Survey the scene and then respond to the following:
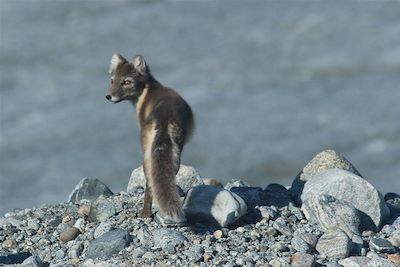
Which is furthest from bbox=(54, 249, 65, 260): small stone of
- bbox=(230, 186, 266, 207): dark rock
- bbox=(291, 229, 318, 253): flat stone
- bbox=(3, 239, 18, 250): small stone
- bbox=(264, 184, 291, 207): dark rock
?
bbox=(264, 184, 291, 207): dark rock

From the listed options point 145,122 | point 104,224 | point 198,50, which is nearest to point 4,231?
point 104,224

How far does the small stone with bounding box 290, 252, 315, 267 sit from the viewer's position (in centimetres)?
870

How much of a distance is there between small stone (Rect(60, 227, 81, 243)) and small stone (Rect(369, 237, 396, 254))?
9.74 feet

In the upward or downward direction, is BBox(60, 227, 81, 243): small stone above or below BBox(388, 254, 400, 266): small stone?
above

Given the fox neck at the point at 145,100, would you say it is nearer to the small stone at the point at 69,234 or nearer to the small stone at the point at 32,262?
the small stone at the point at 69,234

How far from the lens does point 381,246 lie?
924cm

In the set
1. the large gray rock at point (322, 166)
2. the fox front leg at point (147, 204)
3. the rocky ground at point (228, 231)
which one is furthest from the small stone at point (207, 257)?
the large gray rock at point (322, 166)

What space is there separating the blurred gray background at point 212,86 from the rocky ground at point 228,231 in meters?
11.4

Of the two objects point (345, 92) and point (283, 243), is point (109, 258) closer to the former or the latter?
point (283, 243)

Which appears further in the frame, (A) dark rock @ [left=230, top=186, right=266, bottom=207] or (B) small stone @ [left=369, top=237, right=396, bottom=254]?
(A) dark rock @ [left=230, top=186, right=266, bottom=207]

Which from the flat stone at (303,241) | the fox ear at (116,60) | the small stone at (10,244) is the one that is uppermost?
the fox ear at (116,60)

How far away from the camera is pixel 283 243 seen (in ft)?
30.3

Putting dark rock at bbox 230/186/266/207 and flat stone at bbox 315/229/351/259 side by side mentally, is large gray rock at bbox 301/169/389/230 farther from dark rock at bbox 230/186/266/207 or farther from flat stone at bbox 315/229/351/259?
flat stone at bbox 315/229/351/259

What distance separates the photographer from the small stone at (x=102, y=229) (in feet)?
31.7
